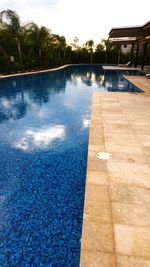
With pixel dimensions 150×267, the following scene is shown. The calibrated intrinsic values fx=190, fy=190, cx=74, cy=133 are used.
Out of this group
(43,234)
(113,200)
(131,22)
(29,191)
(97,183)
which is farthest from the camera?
(131,22)

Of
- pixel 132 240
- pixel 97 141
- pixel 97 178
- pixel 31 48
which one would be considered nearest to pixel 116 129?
pixel 97 141

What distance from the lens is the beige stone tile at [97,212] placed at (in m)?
2.85

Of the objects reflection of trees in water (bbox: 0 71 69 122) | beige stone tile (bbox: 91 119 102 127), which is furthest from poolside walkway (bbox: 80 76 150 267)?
reflection of trees in water (bbox: 0 71 69 122)

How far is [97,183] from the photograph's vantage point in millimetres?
3641

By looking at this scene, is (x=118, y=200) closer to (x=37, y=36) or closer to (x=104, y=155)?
(x=104, y=155)

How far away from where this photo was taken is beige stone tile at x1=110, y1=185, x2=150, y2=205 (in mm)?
3209

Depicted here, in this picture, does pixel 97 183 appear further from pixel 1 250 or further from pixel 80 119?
pixel 80 119

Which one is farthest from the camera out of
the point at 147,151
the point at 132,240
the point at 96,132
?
the point at 96,132

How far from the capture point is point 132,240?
250 cm

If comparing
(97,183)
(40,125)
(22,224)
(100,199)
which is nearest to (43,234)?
(22,224)

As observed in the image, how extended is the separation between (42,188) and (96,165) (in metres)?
1.27

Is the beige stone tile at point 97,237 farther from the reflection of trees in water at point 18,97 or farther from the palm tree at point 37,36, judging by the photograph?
the palm tree at point 37,36

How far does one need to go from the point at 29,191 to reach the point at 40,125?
4124 mm

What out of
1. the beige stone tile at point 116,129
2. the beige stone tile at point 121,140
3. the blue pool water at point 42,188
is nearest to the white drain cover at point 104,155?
the blue pool water at point 42,188
